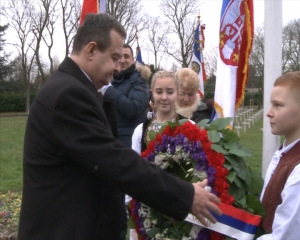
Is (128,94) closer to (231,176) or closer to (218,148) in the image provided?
(218,148)

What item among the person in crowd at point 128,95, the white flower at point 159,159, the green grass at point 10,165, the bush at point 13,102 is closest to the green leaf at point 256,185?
the white flower at point 159,159

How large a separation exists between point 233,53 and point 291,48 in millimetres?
30089

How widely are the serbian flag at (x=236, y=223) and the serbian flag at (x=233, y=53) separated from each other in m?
1.90

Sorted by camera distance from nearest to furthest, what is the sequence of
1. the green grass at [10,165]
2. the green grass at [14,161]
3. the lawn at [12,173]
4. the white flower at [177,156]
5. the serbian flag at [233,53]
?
the white flower at [177,156], the serbian flag at [233,53], the lawn at [12,173], the green grass at [10,165], the green grass at [14,161]

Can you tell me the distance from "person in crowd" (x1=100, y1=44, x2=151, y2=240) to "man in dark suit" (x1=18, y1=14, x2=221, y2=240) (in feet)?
7.00

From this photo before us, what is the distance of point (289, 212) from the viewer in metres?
1.91

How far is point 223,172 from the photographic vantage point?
219cm

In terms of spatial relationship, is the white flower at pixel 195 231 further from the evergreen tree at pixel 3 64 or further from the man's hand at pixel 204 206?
the evergreen tree at pixel 3 64

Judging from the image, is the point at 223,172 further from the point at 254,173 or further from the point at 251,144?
the point at 251,144

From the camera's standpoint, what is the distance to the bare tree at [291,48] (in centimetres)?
3114

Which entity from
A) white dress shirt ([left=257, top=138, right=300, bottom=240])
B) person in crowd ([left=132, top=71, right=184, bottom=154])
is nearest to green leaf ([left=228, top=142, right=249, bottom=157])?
white dress shirt ([left=257, top=138, right=300, bottom=240])

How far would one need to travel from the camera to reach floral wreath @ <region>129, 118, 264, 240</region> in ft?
7.24

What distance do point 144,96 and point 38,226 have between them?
2626mm

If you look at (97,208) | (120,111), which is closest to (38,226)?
(97,208)
